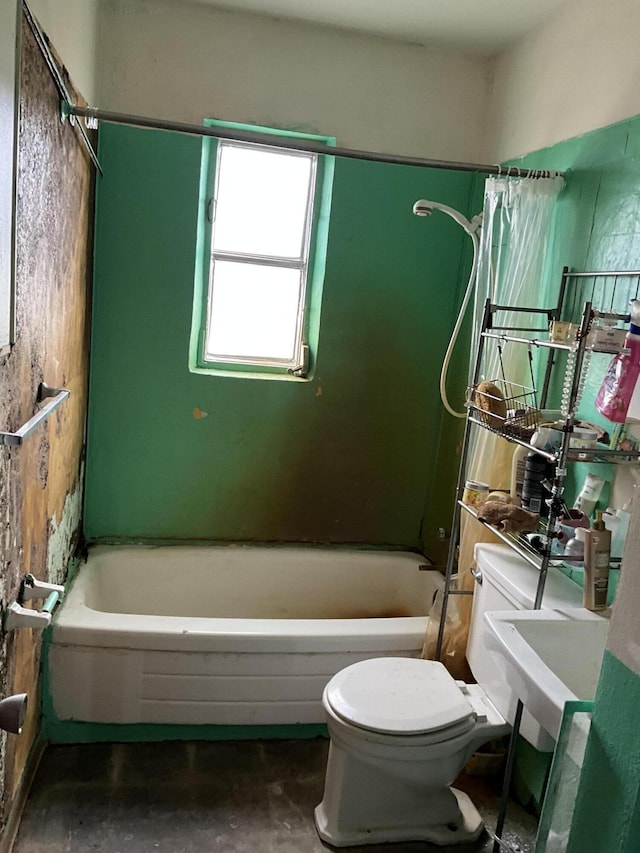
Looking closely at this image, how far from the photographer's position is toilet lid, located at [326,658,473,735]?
1.64 m

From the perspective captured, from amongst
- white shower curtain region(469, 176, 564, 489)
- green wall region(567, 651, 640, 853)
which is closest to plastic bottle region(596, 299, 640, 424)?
white shower curtain region(469, 176, 564, 489)

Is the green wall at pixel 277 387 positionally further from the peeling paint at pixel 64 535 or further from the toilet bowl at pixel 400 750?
the toilet bowl at pixel 400 750

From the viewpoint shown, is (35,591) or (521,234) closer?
(35,591)

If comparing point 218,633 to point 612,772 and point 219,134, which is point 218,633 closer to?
point 612,772

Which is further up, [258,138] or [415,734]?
[258,138]

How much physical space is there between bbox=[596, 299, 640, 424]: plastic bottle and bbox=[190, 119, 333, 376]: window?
1.27 m

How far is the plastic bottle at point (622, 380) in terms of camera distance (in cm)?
157

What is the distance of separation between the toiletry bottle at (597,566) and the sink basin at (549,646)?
4 centimetres

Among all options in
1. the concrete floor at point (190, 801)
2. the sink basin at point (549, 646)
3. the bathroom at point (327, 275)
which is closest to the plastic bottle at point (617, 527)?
the sink basin at point (549, 646)

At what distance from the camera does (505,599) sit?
182 cm

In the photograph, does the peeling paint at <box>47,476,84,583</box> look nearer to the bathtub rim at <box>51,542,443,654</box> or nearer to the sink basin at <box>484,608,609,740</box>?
the bathtub rim at <box>51,542,443,654</box>

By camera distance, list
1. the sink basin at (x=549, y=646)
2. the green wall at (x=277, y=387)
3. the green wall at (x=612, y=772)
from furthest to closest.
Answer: the green wall at (x=277, y=387) < the sink basin at (x=549, y=646) < the green wall at (x=612, y=772)

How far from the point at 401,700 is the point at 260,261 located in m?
1.75

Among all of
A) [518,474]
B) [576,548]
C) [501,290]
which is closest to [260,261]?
[501,290]
